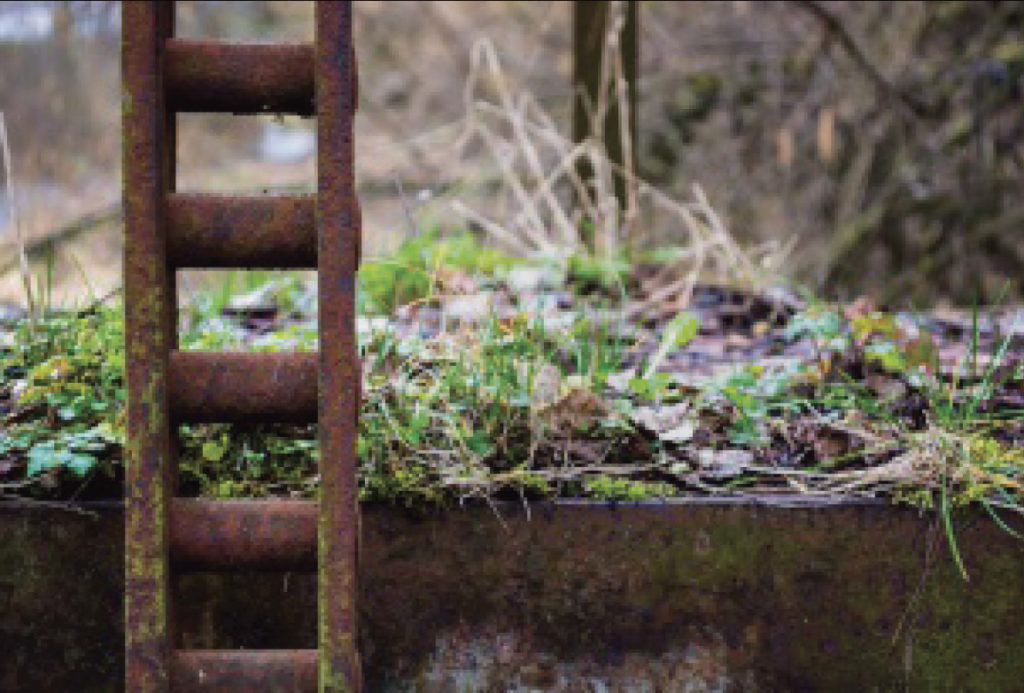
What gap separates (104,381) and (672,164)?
530cm

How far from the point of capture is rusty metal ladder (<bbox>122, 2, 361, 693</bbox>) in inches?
52.4

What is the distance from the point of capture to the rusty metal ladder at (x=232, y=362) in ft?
4.37

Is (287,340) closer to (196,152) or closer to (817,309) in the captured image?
(817,309)

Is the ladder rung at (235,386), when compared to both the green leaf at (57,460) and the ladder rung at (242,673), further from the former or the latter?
the green leaf at (57,460)

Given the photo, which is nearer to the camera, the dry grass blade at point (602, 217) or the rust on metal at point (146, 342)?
the rust on metal at point (146, 342)

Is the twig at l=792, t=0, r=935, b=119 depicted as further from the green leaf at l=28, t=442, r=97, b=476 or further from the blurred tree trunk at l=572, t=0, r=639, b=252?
the green leaf at l=28, t=442, r=97, b=476

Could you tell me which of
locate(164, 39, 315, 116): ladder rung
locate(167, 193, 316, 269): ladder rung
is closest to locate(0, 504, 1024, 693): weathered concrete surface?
locate(167, 193, 316, 269): ladder rung

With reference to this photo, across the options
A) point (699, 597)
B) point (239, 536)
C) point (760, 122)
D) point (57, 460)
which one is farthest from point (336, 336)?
point (760, 122)

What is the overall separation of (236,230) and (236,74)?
183 millimetres

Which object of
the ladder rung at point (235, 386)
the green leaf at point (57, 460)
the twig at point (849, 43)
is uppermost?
the twig at point (849, 43)

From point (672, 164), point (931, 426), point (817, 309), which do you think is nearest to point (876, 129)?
point (672, 164)

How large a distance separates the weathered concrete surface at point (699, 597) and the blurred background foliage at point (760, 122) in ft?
12.5

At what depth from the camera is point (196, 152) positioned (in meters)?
7.84

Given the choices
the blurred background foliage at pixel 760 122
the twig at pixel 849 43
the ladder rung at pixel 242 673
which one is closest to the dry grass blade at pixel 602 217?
the twig at pixel 849 43
